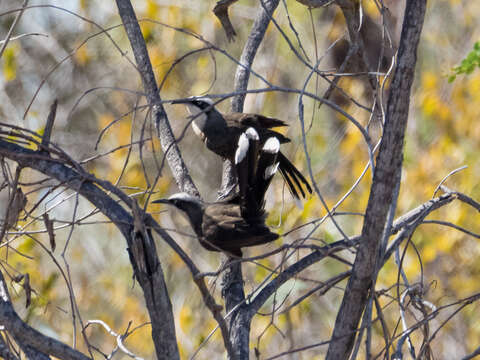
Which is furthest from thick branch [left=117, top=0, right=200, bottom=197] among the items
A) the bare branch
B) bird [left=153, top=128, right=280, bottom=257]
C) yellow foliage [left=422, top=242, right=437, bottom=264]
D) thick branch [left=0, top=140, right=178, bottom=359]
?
yellow foliage [left=422, top=242, right=437, bottom=264]

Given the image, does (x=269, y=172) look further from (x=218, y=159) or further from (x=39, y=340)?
(x=218, y=159)

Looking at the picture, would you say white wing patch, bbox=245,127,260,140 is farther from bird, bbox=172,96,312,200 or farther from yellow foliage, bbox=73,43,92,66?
yellow foliage, bbox=73,43,92,66

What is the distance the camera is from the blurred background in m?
5.85

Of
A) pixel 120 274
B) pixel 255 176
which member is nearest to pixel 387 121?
pixel 255 176

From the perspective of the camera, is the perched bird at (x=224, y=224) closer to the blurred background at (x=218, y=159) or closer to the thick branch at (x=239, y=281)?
the thick branch at (x=239, y=281)

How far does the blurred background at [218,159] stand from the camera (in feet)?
19.2

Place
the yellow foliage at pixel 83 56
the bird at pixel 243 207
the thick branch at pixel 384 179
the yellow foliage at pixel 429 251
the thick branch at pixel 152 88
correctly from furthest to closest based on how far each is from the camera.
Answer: the yellow foliage at pixel 83 56 < the yellow foliage at pixel 429 251 < the bird at pixel 243 207 < the thick branch at pixel 152 88 < the thick branch at pixel 384 179

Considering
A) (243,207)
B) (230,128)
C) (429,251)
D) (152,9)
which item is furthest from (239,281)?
(152,9)

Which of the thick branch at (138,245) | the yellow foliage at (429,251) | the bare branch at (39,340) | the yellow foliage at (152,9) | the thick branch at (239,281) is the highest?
the yellow foliage at (152,9)

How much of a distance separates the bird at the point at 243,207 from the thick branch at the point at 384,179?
103 cm

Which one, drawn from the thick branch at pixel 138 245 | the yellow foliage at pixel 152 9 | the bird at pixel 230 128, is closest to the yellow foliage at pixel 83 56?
the yellow foliage at pixel 152 9

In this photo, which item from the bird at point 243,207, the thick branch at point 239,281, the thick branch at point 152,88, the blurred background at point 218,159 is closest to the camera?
the thick branch at point 239,281

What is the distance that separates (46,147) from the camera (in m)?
1.58

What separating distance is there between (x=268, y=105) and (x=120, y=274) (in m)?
2.73
